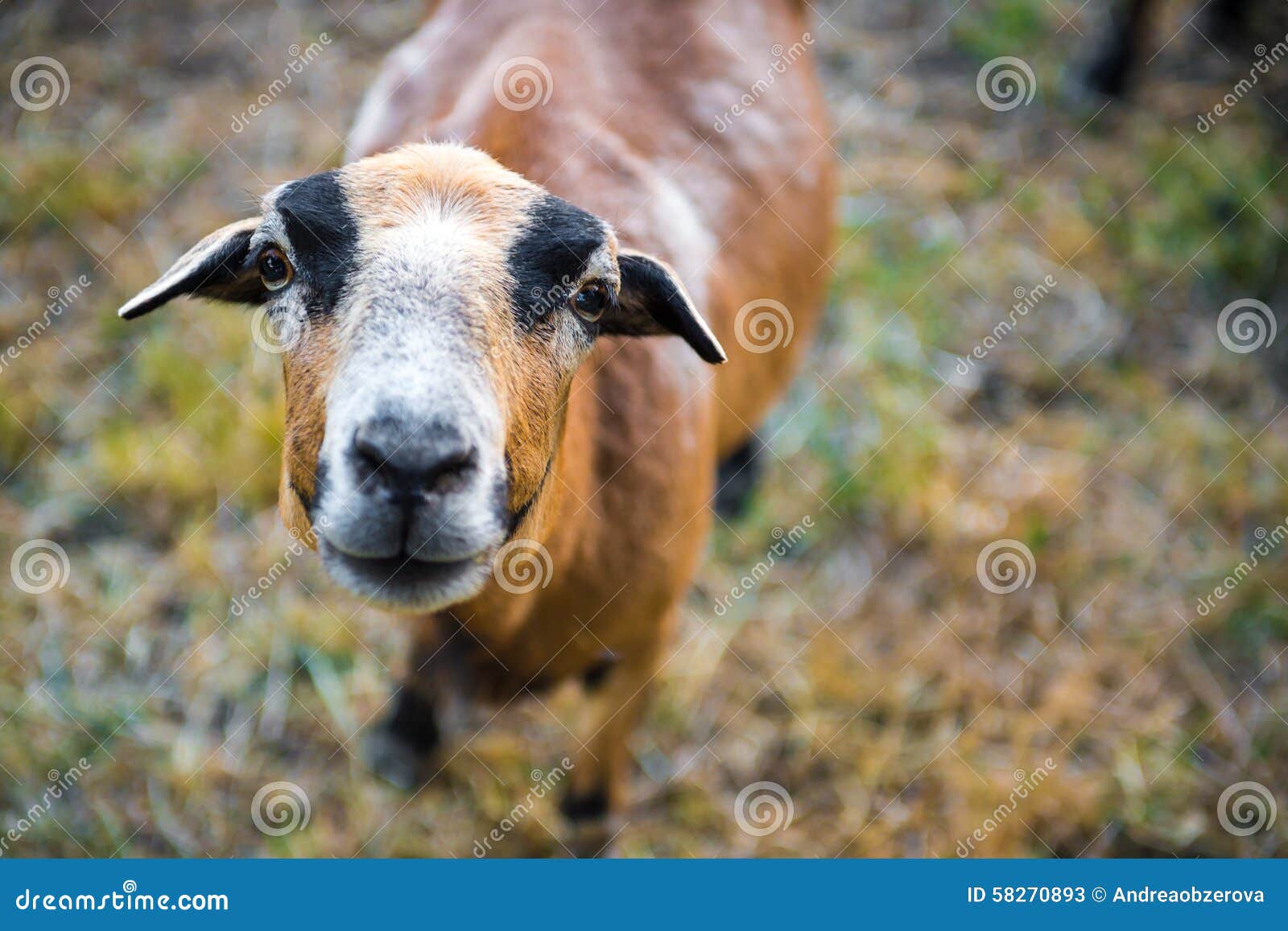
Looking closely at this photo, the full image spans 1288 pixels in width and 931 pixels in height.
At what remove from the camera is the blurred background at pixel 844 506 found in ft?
13.7

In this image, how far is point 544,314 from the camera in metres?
2.40

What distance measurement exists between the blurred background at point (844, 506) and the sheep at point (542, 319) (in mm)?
553

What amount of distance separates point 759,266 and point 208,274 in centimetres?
224

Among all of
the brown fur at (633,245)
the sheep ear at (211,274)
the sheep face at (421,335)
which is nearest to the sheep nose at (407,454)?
the sheep face at (421,335)

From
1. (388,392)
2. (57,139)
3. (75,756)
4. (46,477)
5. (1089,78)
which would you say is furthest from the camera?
(1089,78)

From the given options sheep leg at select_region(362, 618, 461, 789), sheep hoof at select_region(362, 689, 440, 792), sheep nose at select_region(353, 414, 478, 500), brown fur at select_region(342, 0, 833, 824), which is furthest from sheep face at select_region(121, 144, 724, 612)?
sheep hoof at select_region(362, 689, 440, 792)

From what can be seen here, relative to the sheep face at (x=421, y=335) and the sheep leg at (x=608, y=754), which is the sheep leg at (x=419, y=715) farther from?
the sheep face at (x=421, y=335)

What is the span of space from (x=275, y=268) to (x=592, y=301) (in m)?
0.79

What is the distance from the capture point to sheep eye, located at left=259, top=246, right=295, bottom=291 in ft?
7.75

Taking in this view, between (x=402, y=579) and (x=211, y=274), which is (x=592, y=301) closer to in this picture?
(x=402, y=579)

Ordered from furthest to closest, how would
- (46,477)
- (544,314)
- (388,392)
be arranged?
1. (46,477)
2. (544,314)
3. (388,392)

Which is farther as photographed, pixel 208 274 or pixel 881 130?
pixel 881 130

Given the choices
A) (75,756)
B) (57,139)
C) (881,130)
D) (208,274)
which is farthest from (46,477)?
(881,130)

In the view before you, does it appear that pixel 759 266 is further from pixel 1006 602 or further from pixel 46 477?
pixel 46 477
